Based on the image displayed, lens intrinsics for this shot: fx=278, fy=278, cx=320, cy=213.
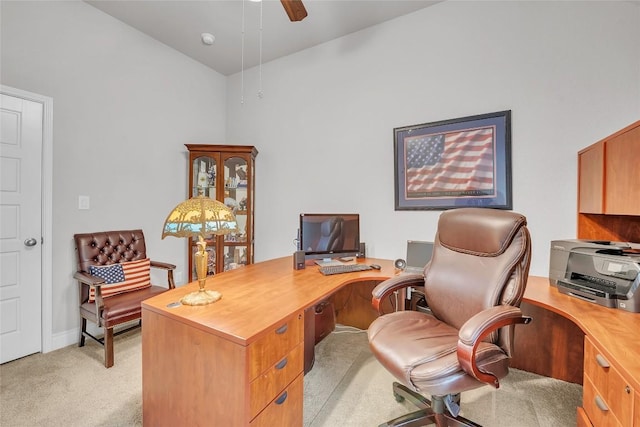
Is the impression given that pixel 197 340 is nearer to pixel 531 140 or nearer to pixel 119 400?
pixel 119 400

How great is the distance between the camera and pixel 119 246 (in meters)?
2.61

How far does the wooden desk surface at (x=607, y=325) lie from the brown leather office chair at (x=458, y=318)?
0.25 m

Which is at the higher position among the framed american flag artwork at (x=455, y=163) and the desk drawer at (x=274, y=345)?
the framed american flag artwork at (x=455, y=163)

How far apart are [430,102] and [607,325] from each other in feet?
6.46

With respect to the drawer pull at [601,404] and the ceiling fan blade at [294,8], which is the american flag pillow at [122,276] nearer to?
the ceiling fan blade at [294,8]

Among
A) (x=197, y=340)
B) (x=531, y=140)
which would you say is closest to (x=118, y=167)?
(x=197, y=340)

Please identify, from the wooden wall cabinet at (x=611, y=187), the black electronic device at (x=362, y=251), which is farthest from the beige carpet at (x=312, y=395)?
the wooden wall cabinet at (x=611, y=187)

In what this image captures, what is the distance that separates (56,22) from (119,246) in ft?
6.29

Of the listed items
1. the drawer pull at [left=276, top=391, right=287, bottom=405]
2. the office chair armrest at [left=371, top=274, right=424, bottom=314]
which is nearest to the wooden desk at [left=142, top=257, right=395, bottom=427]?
the drawer pull at [left=276, top=391, right=287, bottom=405]

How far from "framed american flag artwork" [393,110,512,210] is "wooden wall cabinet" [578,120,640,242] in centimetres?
44

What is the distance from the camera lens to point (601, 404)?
1.07 meters

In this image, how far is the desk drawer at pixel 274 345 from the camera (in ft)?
3.48

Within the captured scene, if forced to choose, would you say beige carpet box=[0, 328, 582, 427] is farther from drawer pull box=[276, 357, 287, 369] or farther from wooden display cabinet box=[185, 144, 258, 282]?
wooden display cabinet box=[185, 144, 258, 282]

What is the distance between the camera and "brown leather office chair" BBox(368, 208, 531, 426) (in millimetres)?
1116
